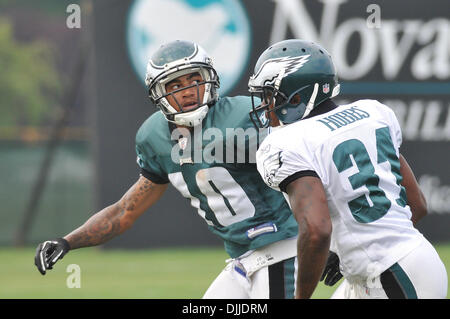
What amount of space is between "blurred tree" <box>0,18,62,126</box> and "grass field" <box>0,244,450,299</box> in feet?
40.2

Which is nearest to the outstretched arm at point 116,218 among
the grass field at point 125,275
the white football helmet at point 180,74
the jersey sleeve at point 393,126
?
the white football helmet at point 180,74

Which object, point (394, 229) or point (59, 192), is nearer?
point (394, 229)

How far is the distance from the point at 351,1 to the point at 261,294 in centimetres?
745

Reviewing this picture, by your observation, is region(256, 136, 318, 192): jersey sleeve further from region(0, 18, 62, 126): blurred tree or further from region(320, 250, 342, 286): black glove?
region(0, 18, 62, 126): blurred tree

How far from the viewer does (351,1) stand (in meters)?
11.0

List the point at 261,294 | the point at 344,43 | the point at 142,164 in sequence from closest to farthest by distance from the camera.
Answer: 1. the point at 261,294
2. the point at 142,164
3. the point at 344,43

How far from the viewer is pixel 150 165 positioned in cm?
457

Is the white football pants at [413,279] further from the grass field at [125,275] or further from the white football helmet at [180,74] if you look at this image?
the grass field at [125,275]

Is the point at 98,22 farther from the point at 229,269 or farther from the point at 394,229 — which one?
the point at 394,229

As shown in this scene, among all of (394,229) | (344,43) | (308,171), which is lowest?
(394,229)

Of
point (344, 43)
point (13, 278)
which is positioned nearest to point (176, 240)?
point (13, 278)

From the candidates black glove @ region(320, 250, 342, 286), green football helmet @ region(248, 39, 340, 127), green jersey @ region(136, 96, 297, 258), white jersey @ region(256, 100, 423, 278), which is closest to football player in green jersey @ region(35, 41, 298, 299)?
green jersey @ region(136, 96, 297, 258)
